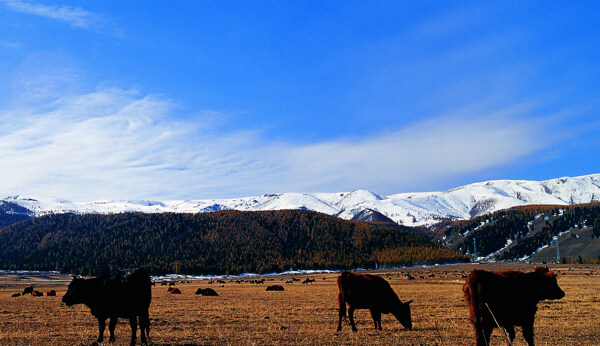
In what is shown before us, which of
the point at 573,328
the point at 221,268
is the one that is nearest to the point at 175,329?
the point at 573,328

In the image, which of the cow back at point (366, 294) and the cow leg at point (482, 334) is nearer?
the cow leg at point (482, 334)

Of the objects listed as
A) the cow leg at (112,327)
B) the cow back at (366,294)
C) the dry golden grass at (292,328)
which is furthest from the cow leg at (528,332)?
the cow leg at (112,327)

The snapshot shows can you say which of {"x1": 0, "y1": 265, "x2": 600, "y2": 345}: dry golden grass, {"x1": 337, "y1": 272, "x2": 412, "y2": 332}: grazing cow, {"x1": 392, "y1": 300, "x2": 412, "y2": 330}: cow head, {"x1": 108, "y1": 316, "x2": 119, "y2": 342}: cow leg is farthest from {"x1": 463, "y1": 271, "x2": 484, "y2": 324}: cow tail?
{"x1": 108, "y1": 316, "x2": 119, "y2": 342}: cow leg

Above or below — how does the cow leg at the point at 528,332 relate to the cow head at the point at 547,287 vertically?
below

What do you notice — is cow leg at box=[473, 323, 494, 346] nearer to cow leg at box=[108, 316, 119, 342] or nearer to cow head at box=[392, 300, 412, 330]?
cow head at box=[392, 300, 412, 330]

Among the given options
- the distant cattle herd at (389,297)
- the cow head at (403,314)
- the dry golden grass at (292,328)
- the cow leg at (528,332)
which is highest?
the distant cattle herd at (389,297)

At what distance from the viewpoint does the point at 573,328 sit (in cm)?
1925

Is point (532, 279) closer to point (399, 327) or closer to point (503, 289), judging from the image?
point (503, 289)

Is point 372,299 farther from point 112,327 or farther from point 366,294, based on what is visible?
point 112,327

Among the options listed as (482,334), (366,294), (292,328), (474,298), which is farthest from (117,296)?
(482,334)

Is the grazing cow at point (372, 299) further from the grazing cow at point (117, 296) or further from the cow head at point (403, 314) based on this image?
the grazing cow at point (117, 296)

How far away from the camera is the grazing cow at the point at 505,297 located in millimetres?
13023

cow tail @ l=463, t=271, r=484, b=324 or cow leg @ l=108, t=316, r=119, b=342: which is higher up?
cow tail @ l=463, t=271, r=484, b=324

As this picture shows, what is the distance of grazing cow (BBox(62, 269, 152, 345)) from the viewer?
1636 cm
